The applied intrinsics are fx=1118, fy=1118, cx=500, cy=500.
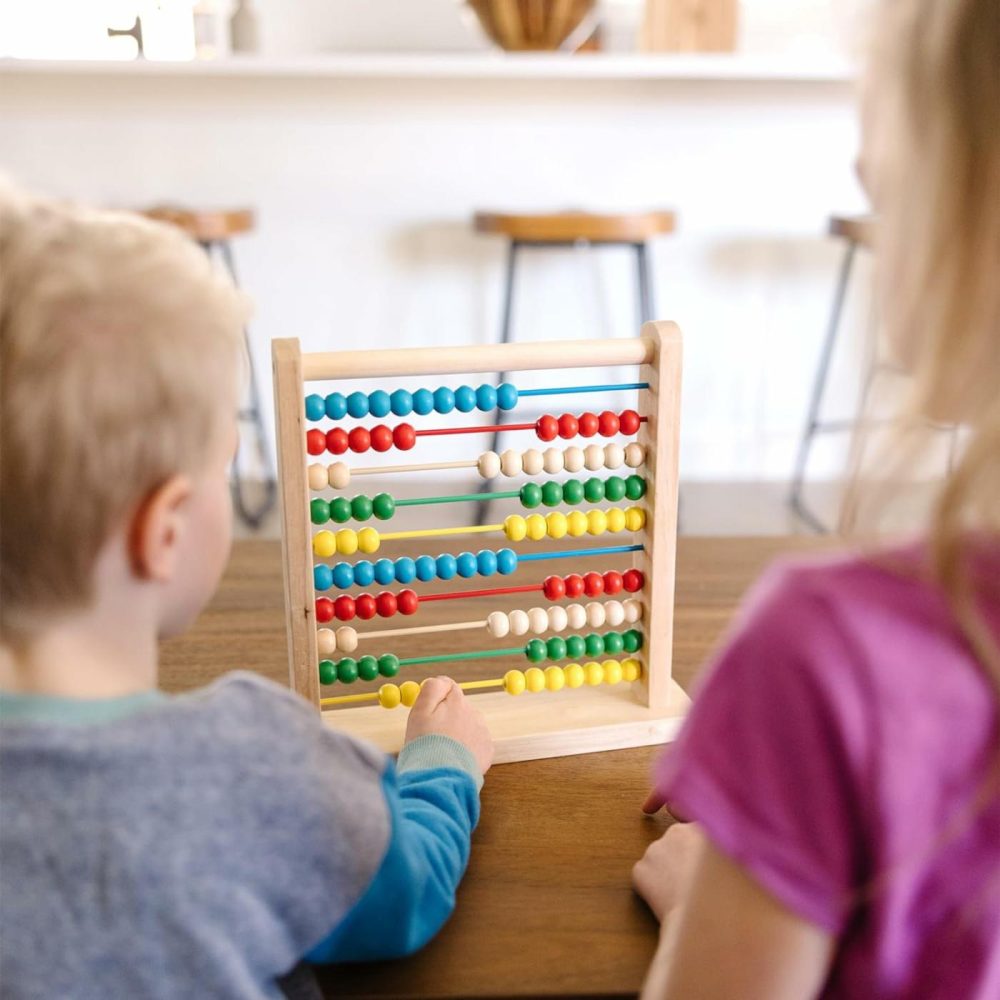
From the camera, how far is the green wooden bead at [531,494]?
1154 mm

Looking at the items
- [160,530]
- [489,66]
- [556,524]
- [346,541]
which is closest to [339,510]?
[346,541]

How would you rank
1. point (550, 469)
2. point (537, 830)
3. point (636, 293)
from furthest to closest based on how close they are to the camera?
point (636, 293) → point (550, 469) → point (537, 830)

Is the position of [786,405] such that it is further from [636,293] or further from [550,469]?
[550,469]

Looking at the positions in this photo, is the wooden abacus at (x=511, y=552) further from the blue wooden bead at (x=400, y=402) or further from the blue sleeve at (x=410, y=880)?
the blue sleeve at (x=410, y=880)

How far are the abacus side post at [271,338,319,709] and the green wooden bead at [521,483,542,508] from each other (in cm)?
26

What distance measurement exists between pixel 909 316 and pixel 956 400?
0.05 metres

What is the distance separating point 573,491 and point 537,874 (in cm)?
46

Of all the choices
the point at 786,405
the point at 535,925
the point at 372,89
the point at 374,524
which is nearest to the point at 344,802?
the point at 535,925

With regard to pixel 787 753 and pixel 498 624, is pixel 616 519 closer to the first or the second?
pixel 498 624

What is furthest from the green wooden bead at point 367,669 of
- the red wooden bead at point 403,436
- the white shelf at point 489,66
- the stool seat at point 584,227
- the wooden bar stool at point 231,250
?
the white shelf at point 489,66

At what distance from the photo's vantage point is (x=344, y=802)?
72 centimetres

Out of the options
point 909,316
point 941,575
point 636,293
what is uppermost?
point 909,316

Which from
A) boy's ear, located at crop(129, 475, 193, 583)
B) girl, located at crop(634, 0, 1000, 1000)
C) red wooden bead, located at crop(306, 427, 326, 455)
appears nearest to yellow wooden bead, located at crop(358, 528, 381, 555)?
red wooden bead, located at crop(306, 427, 326, 455)

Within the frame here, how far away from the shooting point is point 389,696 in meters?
1.07
